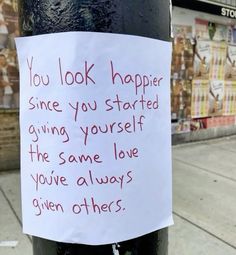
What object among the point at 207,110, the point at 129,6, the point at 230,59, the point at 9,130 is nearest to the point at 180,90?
the point at 207,110

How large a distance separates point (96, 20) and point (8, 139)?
413 cm

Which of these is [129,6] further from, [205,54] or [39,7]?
[205,54]

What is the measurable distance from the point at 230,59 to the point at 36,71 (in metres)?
6.90

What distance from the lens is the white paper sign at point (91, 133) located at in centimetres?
121

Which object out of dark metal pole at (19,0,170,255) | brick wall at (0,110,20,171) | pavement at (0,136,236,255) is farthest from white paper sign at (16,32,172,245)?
brick wall at (0,110,20,171)

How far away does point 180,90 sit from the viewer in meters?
6.79

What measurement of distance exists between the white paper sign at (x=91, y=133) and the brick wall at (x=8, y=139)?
3831 millimetres

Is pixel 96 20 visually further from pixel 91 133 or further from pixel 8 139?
pixel 8 139

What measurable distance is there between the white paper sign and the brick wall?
12.6ft

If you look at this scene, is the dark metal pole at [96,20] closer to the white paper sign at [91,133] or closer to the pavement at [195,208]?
the white paper sign at [91,133]

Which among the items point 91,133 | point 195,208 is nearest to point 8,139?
point 195,208

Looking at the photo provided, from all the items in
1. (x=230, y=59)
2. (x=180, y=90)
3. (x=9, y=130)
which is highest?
(x=230, y=59)

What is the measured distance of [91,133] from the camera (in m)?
1.23

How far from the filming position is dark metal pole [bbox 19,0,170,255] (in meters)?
1.20
